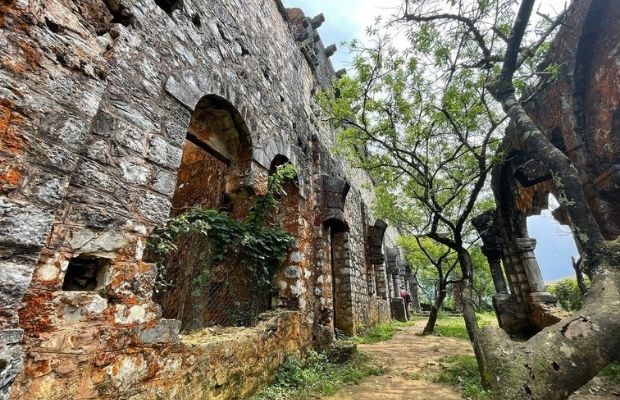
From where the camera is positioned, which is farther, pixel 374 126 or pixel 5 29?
pixel 374 126

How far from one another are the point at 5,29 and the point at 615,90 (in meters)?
7.23

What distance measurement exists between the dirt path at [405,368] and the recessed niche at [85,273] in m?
2.77

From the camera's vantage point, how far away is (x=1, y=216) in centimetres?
123

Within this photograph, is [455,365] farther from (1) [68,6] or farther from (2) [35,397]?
(1) [68,6]

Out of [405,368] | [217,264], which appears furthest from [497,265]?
[217,264]

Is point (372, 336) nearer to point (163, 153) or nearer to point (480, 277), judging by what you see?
point (163, 153)

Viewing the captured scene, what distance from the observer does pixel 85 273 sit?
191cm

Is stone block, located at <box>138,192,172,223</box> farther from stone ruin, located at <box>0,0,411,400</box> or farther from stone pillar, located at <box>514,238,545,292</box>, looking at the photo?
stone pillar, located at <box>514,238,545,292</box>

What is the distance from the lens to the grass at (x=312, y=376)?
3404 millimetres

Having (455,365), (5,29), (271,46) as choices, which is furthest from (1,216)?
(455,365)

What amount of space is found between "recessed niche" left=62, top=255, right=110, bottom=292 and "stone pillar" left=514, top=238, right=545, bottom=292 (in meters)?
8.45

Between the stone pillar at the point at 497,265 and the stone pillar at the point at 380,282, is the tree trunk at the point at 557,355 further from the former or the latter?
the stone pillar at the point at 380,282

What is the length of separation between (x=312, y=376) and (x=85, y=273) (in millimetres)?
3091

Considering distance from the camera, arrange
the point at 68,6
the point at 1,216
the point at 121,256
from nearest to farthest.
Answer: the point at 1,216
the point at 68,6
the point at 121,256
